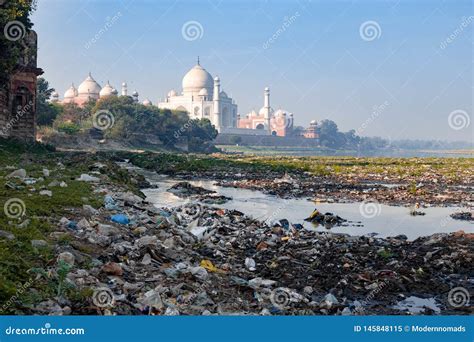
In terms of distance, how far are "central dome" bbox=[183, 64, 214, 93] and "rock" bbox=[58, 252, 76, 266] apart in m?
95.5

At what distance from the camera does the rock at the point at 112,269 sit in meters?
5.47

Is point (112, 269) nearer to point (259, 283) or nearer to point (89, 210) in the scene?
point (259, 283)

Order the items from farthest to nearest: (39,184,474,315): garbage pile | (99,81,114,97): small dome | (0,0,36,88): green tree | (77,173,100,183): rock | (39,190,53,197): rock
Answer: (99,81,114,97): small dome < (0,0,36,88): green tree < (77,173,100,183): rock < (39,190,53,197): rock < (39,184,474,315): garbage pile

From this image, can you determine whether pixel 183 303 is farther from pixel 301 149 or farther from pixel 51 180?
pixel 301 149

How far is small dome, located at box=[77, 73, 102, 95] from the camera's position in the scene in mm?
93312

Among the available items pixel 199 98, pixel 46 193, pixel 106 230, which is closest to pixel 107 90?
pixel 199 98

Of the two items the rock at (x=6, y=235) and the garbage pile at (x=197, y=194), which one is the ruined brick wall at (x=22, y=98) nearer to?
the garbage pile at (x=197, y=194)

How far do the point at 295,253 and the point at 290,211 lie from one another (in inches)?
218

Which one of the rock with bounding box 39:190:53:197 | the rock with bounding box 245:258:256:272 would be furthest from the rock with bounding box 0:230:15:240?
the rock with bounding box 39:190:53:197

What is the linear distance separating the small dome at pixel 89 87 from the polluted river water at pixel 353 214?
80915mm

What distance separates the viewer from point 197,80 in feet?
329

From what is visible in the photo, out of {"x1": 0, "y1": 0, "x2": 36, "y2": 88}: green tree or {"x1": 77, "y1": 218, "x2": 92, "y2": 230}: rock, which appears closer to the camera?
{"x1": 77, "y1": 218, "x2": 92, "y2": 230}: rock

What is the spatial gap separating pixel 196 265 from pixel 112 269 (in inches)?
48.1

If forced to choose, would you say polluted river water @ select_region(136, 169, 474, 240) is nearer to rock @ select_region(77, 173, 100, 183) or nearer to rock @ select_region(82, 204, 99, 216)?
rock @ select_region(77, 173, 100, 183)
